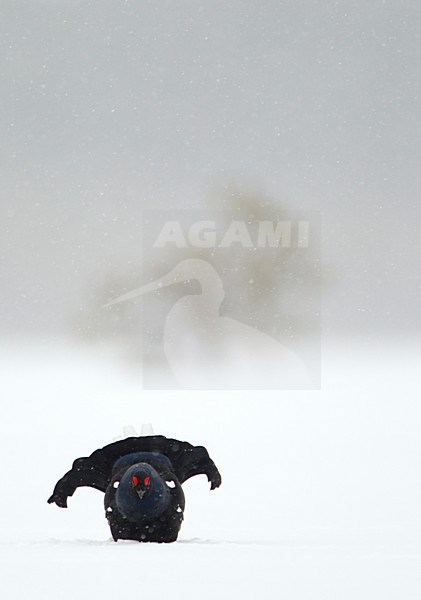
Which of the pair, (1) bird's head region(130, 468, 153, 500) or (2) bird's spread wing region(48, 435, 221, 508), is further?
(2) bird's spread wing region(48, 435, 221, 508)

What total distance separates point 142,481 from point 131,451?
187 mm

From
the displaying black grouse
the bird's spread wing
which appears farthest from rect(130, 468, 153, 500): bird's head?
the bird's spread wing

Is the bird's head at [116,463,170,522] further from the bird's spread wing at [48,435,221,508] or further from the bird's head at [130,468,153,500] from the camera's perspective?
the bird's spread wing at [48,435,221,508]

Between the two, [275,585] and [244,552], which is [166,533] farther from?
[275,585]

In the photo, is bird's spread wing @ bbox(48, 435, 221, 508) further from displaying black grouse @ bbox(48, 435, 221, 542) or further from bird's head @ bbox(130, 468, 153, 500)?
bird's head @ bbox(130, 468, 153, 500)

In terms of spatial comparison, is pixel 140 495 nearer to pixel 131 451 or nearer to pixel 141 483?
pixel 141 483

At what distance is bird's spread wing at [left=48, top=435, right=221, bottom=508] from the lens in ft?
5.25

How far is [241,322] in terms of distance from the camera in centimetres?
418

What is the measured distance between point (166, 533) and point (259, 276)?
284 cm

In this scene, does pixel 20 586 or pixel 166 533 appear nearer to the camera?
pixel 20 586

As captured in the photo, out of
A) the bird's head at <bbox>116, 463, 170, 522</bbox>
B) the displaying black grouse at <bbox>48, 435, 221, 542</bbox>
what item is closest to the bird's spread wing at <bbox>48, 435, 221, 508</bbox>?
the displaying black grouse at <bbox>48, 435, 221, 542</bbox>

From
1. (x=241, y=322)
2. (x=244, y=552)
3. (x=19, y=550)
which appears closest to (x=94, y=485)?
(x=19, y=550)

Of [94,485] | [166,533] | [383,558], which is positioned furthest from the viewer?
[94,485]

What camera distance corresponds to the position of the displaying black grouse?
1.49 meters
